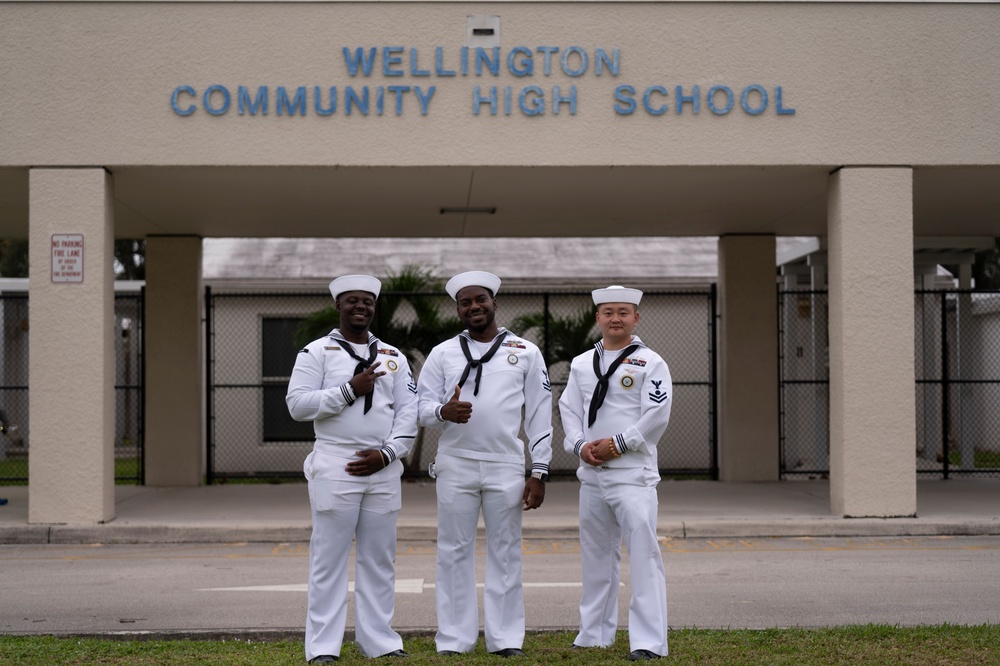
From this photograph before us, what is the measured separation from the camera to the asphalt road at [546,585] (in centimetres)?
757

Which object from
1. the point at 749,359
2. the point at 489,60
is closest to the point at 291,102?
the point at 489,60

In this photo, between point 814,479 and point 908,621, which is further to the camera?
point 814,479

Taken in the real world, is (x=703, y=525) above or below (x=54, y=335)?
below

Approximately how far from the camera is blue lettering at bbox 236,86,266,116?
11320 mm

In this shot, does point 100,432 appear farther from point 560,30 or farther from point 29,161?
point 560,30

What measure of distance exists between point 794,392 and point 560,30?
34.6ft

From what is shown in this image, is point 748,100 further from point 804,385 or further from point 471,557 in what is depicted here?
point 804,385

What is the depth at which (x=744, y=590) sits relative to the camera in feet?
28.4

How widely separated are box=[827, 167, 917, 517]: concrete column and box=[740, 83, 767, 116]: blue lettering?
104cm

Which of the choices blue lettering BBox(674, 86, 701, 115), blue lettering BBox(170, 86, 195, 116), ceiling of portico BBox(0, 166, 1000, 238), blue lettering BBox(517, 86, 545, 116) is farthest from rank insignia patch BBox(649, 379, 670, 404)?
blue lettering BBox(170, 86, 195, 116)

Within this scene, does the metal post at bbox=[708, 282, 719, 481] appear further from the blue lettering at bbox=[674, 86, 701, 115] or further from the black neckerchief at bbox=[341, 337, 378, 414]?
the black neckerchief at bbox=[341, 337, 378, 414]

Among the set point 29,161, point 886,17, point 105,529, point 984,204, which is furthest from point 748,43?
point 105,529

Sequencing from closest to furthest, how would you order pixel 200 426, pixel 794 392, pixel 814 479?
pixel 200 426 → pixel 814 479 → pixel 794 392

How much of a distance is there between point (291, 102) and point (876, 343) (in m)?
6.22
